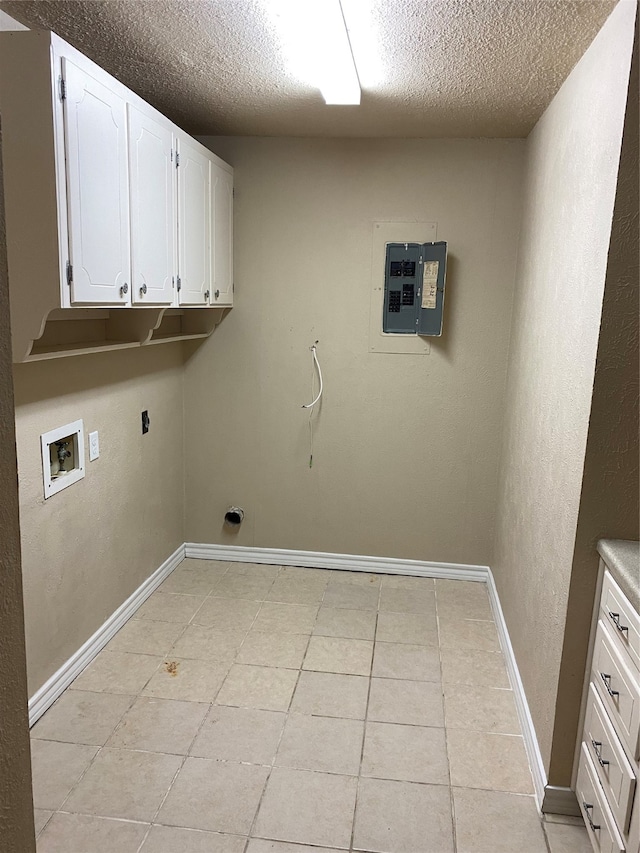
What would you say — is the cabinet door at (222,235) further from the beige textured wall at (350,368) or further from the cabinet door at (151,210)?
the cabinet door at (151,210)

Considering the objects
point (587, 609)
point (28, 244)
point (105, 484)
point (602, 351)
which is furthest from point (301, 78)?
point (587, 609)

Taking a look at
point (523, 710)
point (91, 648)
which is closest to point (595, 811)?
point (523, 710)

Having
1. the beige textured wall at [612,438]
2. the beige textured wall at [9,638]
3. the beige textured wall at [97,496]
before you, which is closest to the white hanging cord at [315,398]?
the beige textured wall at [97,496]

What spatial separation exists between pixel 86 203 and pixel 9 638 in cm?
157

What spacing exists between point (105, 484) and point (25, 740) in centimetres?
203

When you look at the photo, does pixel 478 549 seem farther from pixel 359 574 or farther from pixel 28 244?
pixel 28 244

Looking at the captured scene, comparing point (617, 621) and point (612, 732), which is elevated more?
point (617, 621)

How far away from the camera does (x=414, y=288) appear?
3555 millimetres

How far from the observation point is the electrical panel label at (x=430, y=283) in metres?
3.50

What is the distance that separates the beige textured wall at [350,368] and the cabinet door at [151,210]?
92cm

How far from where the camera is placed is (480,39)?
7.13 feet

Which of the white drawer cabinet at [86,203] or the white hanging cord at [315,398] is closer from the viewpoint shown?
the white drawer cabinet at [86,203]

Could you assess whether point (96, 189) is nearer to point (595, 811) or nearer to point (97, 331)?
point (97, 331)

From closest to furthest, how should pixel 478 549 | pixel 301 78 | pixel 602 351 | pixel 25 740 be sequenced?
1. pixel 25 740
2. pixel 602 351
3. pixel 301 78
4. pixel 478 549
